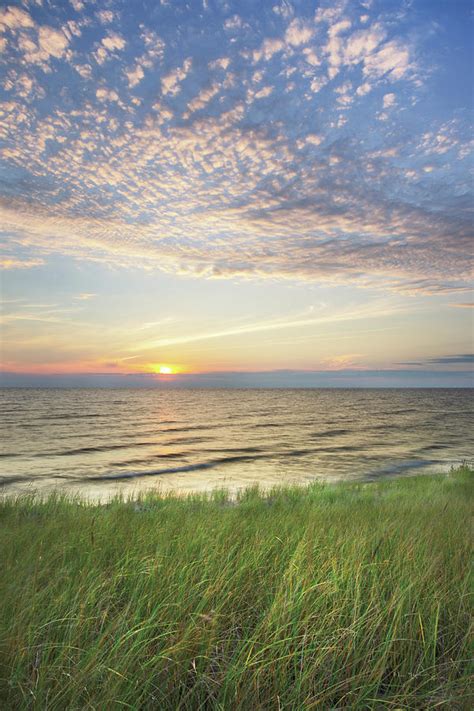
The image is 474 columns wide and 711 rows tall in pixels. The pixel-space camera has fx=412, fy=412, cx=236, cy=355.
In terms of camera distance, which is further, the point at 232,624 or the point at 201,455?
the point at 201,455

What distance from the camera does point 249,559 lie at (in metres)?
4.85

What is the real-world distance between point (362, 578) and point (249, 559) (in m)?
1.29

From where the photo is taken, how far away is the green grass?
9.16ft

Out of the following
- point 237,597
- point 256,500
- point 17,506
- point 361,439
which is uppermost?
point 237,597

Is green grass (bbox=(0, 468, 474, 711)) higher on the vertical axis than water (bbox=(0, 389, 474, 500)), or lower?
higher

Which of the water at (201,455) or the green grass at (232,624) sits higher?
the green grass at (232,624)

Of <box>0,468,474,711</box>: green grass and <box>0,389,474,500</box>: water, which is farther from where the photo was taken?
<box>0,389,474,500</box>: water

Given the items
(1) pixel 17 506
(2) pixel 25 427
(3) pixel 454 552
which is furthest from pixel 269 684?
(2) pixel 25 427

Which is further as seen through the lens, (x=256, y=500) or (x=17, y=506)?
(x=256, y=500)

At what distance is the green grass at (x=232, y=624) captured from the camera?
2.79m

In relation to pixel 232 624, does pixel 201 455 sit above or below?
below

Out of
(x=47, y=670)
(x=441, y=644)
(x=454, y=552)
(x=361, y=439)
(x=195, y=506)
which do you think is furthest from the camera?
(x=361, y=439)

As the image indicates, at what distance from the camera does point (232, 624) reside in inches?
142

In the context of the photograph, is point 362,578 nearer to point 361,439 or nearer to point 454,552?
point 454,552
